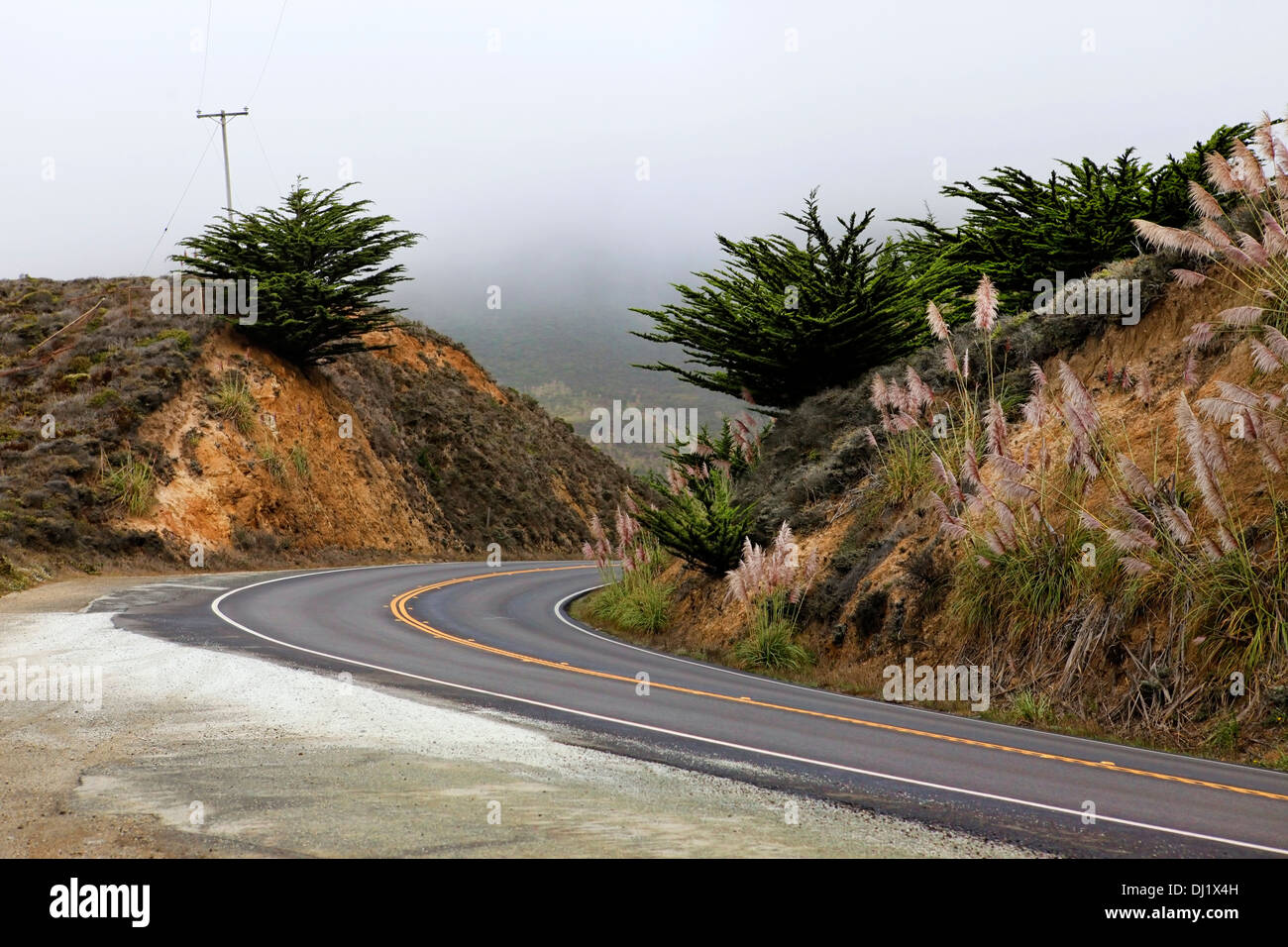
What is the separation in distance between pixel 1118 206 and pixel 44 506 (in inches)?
1143

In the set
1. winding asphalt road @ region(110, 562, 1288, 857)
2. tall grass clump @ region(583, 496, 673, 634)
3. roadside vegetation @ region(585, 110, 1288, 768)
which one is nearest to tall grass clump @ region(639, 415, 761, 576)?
roadside vegetation @ region(585, 110, 1288, 768)

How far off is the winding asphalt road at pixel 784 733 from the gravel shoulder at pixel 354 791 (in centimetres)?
70

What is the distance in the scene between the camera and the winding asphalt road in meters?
7.99

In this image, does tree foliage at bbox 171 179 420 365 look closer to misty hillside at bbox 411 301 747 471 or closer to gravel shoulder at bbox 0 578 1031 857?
gravel shoulder at bbox 0 578 1031 857

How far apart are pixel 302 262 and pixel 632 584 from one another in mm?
22546

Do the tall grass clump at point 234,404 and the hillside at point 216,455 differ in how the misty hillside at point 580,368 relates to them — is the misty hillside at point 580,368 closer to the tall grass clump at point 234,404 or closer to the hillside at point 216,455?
the hillside at point 216,455

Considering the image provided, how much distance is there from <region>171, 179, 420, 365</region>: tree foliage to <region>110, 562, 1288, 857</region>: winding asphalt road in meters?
18.8

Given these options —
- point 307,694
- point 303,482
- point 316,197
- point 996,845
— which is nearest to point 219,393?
point 303,482

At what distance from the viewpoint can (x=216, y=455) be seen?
115ft

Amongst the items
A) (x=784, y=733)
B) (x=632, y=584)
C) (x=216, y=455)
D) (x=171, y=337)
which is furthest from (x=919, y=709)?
(x=171, y=337)

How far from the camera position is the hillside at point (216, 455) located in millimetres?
30000

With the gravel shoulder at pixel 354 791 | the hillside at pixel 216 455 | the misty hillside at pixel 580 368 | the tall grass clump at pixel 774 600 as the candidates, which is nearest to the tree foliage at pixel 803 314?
the tall grass clump at pixel 774 600

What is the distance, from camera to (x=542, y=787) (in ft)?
27.6
